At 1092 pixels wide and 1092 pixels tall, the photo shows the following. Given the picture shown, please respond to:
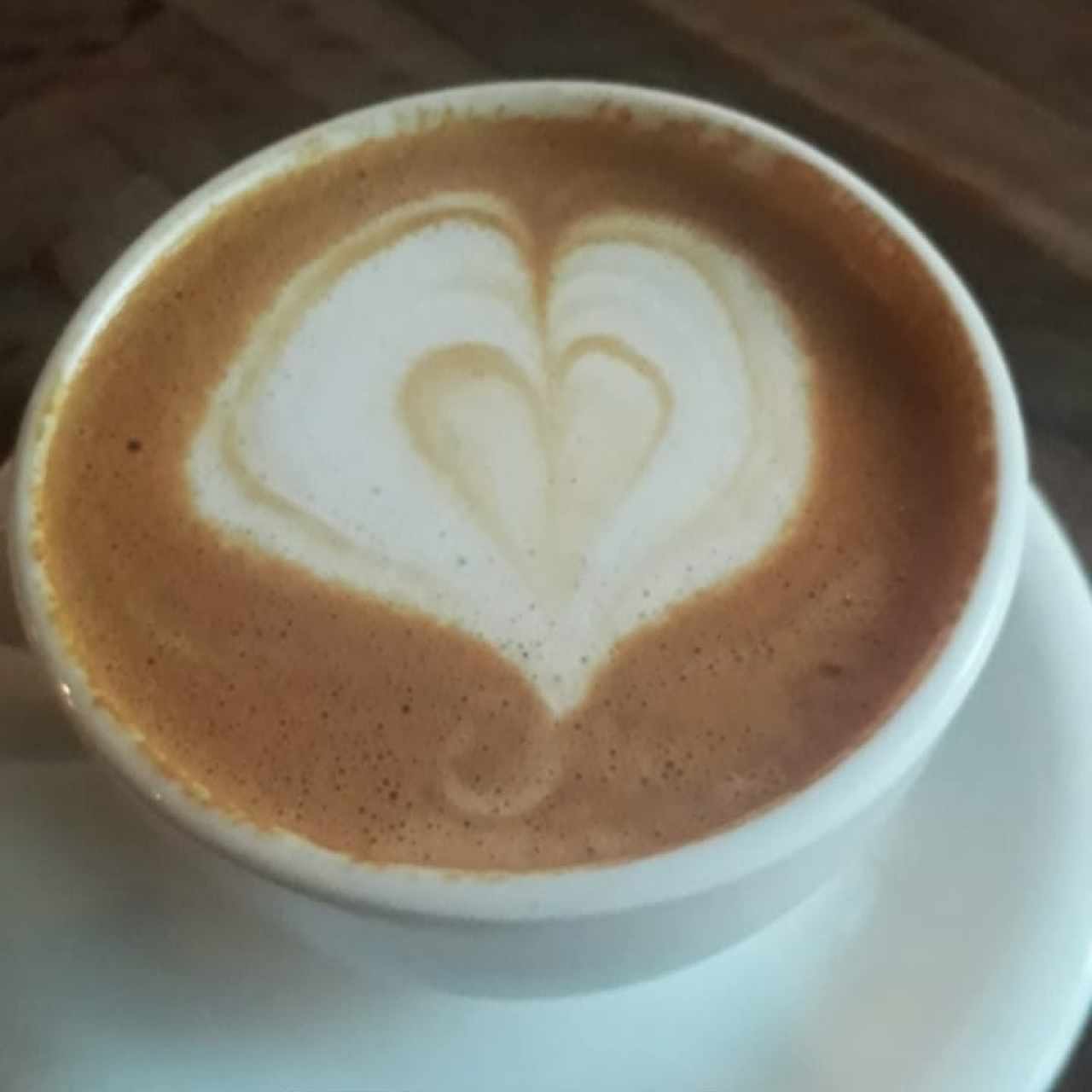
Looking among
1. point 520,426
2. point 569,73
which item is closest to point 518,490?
point 520,426

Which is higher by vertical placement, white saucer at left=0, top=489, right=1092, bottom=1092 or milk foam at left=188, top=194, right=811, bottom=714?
milk foam at left=188, top=194, right=811, bottom=714

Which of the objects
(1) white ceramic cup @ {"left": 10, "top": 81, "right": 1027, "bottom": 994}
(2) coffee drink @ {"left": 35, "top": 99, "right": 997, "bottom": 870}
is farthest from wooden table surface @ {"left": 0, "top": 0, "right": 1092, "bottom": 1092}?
(1) white ceramic cup @ {"left": 10, "top": 81, "right": 1027, "bottom": 994}

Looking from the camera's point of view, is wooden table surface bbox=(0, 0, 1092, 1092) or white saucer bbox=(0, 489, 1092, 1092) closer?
white saucer bbox=(0, 489, 1092, 1092)

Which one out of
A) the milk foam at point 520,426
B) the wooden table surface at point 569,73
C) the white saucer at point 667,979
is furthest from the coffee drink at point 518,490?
the wooden table surface at point 569,73

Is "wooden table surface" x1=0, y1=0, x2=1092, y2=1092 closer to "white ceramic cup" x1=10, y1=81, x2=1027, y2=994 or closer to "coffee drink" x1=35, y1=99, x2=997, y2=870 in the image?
"coffee drink" x1=35, y1=99, x2=997, y2=870

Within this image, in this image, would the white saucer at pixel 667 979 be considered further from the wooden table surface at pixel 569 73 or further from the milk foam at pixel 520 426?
the wooden table surface at pixel 569 73

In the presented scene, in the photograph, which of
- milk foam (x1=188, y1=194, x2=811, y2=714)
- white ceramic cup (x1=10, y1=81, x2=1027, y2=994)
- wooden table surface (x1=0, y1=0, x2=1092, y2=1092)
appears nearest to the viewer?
white ceramic cup (x1=10, y1=81, x2=1027, y2=994)

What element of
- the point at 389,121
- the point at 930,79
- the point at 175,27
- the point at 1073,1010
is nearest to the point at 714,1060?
the point at 1073,1010

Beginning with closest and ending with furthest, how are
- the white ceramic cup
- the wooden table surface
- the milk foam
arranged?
the white ceramic cup < the milk foam < the wooden table surface

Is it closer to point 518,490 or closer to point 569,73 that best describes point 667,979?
point 518,490
